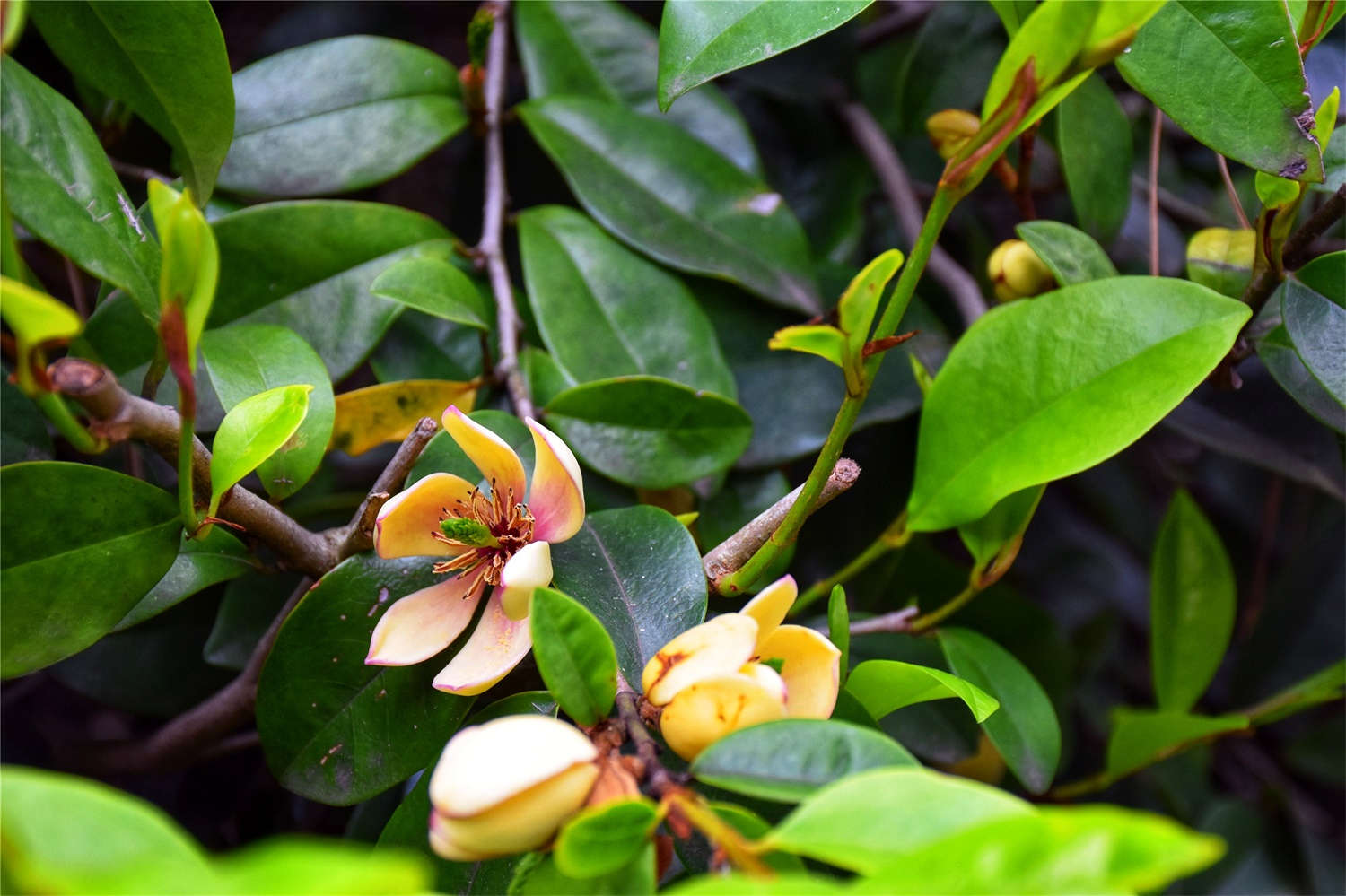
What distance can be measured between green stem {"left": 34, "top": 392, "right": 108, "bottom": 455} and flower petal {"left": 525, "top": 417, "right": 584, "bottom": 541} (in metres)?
0.17

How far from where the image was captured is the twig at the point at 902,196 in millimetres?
765

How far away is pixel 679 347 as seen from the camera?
25.3 inches

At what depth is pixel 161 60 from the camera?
49 cm

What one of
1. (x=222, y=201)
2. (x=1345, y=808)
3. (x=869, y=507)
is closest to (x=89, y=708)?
(x=222, y=201)

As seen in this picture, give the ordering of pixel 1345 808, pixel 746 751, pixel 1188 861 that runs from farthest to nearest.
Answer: pixel 1345 808 < pixel 746 751 < pixel 1188 861

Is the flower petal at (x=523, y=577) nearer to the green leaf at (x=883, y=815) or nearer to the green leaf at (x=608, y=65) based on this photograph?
the green leaf at (x=883, y=815)

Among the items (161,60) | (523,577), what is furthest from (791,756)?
(161,60)

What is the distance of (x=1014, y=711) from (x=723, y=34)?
0.41 metres

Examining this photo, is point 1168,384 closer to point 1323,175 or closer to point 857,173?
point 1323,175

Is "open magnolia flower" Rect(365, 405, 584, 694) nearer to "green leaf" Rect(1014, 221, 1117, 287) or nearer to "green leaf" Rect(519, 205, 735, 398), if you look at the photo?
"green leaf" Rect(519, 205, 735, 398)

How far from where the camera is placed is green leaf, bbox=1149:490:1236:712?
740 millimetres

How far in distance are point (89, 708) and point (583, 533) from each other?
1.80 feet

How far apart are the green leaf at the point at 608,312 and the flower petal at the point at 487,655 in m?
0.21

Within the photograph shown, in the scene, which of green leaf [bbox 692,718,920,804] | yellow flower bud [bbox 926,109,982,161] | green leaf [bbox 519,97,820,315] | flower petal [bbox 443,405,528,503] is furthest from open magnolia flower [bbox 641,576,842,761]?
yellow flower bud [bbox 926,109,982,161]
